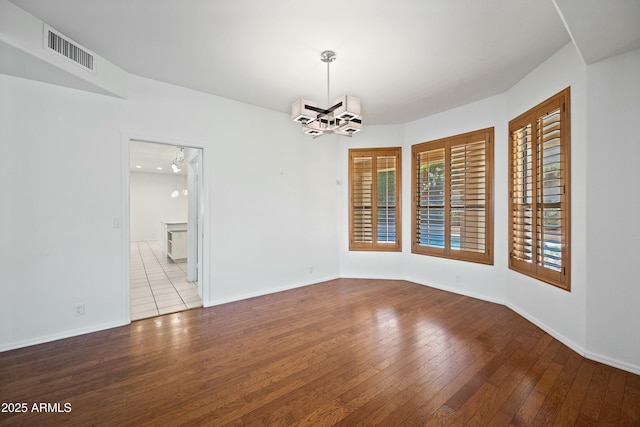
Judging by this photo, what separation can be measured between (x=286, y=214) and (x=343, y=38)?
2774 mm

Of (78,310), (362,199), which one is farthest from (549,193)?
(78,310)

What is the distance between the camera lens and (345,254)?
529 centimetres

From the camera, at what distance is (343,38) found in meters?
2.51

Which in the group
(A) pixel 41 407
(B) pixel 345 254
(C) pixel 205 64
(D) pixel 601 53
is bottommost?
(A) pixel 41 407

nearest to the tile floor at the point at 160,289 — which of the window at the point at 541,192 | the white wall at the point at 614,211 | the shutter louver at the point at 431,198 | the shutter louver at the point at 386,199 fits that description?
the shutter louver at the point at 386,199

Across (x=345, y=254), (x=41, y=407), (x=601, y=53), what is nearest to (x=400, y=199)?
(x=345, y=254)

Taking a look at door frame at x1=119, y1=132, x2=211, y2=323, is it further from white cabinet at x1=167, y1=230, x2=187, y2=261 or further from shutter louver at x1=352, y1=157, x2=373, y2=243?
A: white cabinet at x1=167, y1=230, x2=187, y2=261

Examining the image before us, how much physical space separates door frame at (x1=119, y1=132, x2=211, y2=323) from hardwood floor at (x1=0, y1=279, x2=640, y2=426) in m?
0.43

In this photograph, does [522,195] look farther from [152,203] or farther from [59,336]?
[152,203]

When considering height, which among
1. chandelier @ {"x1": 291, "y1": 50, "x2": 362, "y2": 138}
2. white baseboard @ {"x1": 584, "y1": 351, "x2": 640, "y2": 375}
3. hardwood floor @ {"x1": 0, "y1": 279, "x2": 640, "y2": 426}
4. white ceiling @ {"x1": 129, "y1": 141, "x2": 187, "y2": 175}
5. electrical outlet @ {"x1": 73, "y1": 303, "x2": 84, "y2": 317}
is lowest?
hardwood floor @ {"x1": 0, "y1": 279, "x2": 640, "y2": 426}

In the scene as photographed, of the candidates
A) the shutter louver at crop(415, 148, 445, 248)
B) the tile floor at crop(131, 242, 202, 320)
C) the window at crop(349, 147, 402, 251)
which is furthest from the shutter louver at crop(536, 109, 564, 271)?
the tile floor at crop(131, 242, 202, 320)

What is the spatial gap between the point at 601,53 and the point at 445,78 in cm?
136

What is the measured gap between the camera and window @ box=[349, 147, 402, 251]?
16.7ft

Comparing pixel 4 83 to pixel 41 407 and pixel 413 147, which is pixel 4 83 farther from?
pixel 413 147
